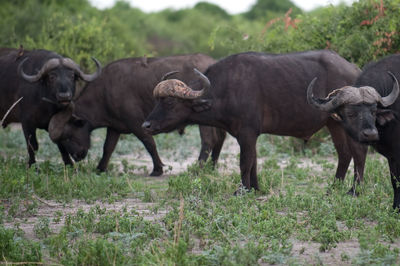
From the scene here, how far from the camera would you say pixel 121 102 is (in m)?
10.1

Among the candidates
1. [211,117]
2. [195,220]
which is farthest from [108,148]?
[195,220]

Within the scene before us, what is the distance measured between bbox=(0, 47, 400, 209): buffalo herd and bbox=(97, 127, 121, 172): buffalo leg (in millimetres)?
17

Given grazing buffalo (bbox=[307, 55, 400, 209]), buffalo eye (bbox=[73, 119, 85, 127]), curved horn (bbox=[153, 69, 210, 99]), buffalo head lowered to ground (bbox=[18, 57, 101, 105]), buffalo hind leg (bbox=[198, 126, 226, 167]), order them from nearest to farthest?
grazing buffalo (bbox=[307, 55, 400, 209])
curved horn (bbox=[153, 69, 210, 99])
buffalo head lowered to ground (bbox=[18, 57, 101, 105])
buffalo hind leg (bbox=[198, 126, 226, 167])
buffalo eye (bbox=[73, 119, 85, 127])

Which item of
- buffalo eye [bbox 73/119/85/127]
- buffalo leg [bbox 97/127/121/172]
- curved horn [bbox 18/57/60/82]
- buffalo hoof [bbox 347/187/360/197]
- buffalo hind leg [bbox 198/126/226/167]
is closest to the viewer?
buffalo hoof [bbox 347/187/360/197]

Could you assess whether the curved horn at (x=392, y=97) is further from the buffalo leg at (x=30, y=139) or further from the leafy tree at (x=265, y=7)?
the leafy tree at (x=265, y=7)

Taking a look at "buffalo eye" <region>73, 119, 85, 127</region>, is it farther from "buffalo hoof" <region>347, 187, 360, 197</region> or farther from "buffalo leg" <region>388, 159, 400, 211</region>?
"buffalo leg" <region>388, 159, 400, 211</region>

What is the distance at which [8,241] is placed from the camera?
16.1 feet

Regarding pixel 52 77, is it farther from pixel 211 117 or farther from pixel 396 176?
pixel 396 176

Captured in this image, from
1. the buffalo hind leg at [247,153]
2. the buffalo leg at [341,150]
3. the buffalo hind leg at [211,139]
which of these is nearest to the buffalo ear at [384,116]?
the buffalo hind leg at [247,153]

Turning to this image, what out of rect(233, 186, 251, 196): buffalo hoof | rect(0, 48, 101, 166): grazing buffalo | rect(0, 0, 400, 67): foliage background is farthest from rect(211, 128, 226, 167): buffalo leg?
rect(233, 186, 251, 196): buffalo hoof

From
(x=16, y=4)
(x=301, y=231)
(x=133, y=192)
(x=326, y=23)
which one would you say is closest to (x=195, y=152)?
(x=326, y=23)

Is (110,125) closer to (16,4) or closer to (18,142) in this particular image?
(18,142)

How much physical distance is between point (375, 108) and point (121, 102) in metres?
5.14

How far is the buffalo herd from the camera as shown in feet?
20.4
